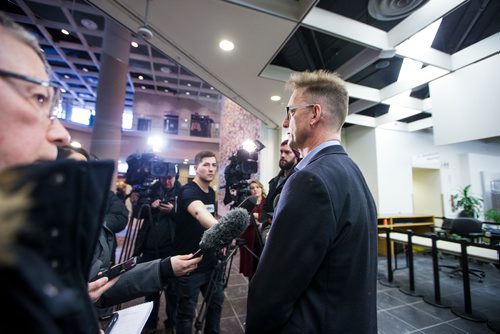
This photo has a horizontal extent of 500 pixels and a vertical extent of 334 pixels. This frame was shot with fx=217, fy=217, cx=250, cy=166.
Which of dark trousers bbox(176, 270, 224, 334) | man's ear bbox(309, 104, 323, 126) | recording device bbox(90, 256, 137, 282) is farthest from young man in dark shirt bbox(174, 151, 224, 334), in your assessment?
man's ear bbox(309, 104, 323, 126)

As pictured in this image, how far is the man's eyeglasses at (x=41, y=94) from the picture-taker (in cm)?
39

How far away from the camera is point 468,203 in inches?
207

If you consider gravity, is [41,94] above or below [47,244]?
above

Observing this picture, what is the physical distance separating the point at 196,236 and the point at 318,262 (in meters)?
1.19

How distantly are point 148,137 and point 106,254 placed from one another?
36.9 feet

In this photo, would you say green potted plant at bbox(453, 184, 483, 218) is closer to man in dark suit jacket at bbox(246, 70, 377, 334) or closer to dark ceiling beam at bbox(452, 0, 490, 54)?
dark ceiling beam at bbox(452, 0, 490, 54)

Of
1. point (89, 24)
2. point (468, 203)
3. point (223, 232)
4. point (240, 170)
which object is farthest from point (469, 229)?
point (89, 24)

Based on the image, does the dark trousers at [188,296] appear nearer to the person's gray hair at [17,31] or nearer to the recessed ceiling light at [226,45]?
the person's gray hair at [17,31]

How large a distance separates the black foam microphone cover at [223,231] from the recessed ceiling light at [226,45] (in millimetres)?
2080

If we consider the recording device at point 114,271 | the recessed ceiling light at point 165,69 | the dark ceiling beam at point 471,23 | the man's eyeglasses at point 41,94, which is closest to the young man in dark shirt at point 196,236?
the recording device at point 114,271

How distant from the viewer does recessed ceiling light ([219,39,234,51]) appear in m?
2.38

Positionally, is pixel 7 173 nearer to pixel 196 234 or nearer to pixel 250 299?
pixel 250 299

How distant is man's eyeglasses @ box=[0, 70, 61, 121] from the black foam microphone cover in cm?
67

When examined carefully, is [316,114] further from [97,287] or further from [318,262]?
[97,287]
